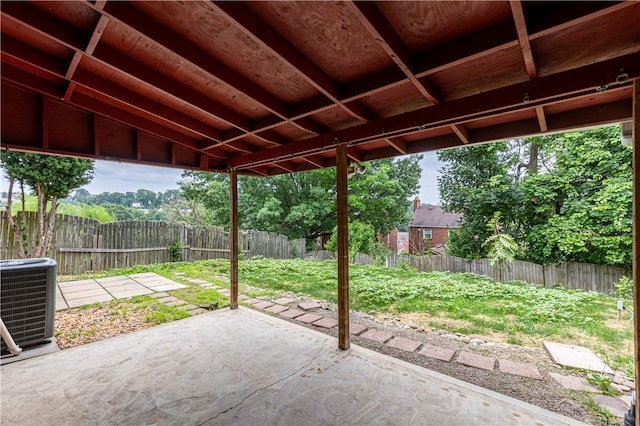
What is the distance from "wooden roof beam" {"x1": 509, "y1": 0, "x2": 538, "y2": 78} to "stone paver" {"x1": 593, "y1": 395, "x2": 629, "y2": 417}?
2.51 metres

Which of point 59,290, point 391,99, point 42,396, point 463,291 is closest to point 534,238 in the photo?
point 463,291

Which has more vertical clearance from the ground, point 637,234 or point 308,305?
point 637,234

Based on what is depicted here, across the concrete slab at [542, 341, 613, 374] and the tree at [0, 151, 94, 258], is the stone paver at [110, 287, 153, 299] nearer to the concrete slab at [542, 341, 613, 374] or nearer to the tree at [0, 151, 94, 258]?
the tree at [0, 151, 94, 258]

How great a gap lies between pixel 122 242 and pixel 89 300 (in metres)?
Result: 3.25

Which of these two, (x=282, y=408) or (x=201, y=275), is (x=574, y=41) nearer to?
(x=282, y=408)

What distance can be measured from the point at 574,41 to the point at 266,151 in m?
2.95

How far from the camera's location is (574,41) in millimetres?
1539

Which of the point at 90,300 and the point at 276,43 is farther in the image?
the point at 90,300

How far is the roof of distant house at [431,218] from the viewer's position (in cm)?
1656

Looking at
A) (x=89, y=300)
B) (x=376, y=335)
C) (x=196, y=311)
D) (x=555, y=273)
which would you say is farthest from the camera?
(x=555, y=273)

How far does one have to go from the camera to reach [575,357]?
2.77 meters

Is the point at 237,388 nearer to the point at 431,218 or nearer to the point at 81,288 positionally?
the point at 81,288

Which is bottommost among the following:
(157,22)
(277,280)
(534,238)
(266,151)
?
(277,280)

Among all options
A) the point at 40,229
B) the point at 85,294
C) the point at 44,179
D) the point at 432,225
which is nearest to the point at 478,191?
the point at 432,225
